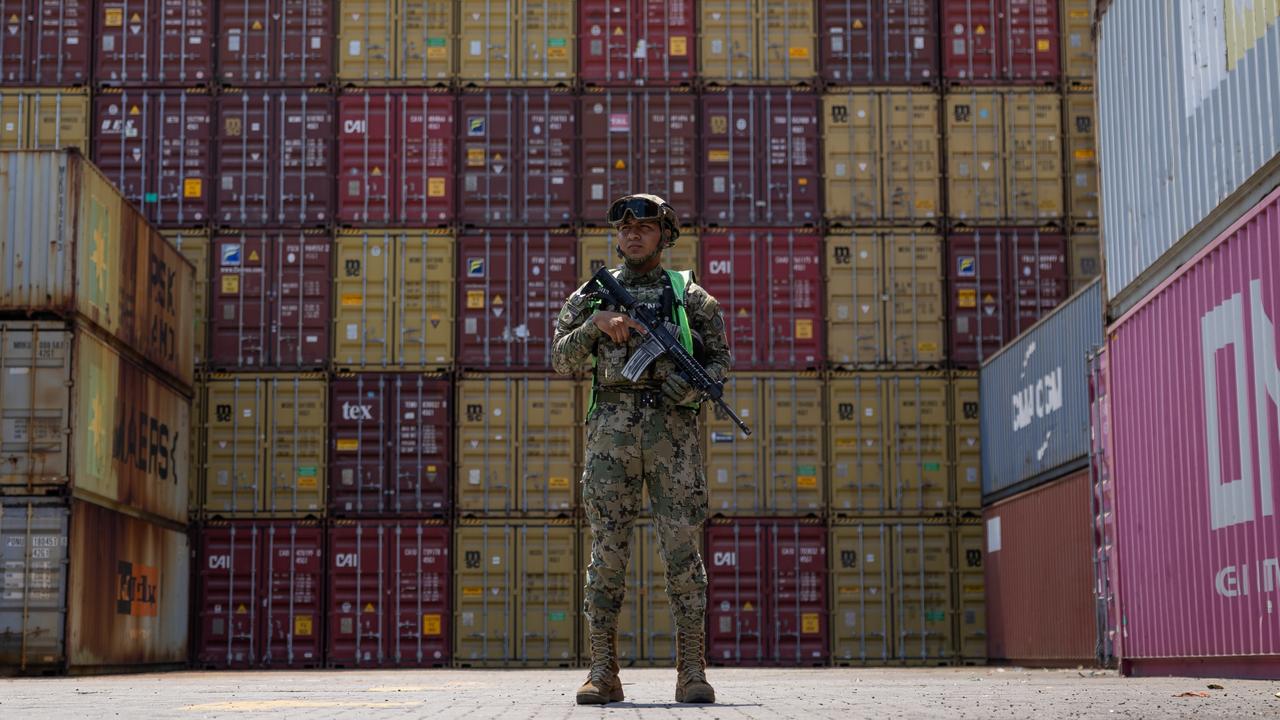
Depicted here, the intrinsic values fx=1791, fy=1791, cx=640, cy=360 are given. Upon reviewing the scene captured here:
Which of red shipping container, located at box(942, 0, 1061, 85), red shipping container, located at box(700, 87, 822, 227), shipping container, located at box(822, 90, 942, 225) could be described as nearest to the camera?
red shipping container, located at box(700, 87, 822, 227)

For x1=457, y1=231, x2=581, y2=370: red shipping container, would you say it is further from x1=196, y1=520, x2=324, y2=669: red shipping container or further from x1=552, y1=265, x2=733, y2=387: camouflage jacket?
x1=552, y1=265, x2=733, y2=387: camouflage jacket

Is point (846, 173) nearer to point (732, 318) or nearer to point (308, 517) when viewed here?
point (732, 318)

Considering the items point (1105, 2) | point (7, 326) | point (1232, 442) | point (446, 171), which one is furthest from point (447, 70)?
point (1232, 442)

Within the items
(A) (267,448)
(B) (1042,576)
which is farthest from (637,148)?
(B) (1042,576)

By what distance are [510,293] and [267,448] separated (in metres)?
3.98

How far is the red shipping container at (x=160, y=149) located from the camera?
2520 cm

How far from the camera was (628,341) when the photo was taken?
28.5 ft

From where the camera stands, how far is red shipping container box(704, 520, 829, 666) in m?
24.1

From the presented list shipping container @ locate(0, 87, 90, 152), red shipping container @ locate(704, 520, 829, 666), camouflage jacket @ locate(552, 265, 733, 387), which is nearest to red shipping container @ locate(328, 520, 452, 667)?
red shipping container @ locate(704, 520, 829, 666)

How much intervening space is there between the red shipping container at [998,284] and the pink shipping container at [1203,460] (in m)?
9.99

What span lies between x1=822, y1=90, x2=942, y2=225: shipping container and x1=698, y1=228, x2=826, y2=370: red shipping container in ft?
3.53

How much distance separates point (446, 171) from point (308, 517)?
17.1ft

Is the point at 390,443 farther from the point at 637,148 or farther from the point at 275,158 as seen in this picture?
the point at 637,148

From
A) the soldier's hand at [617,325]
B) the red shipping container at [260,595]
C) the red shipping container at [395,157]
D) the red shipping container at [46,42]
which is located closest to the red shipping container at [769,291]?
the red shipping container at [395,157]
